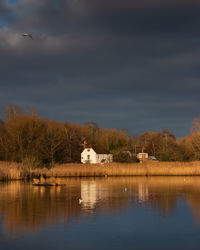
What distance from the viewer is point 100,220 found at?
19500mm

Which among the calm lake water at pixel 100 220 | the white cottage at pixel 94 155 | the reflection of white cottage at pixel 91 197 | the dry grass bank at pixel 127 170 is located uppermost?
the white cottage at pixel 94 155

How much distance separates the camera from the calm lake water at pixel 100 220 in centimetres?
1520

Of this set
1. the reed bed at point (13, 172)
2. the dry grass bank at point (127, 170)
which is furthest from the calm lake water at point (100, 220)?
the dry grass bank at point (127, 170)

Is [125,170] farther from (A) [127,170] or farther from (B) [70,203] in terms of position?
(B) [70,203]

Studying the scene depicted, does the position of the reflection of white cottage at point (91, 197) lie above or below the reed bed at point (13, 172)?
below

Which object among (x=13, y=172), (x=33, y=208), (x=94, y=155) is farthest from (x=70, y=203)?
(x=94, y=155)

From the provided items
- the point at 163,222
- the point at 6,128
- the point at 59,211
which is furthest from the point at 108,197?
the point at 6,128

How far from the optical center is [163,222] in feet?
63.9

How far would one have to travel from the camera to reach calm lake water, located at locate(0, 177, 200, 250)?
1520 centimetres

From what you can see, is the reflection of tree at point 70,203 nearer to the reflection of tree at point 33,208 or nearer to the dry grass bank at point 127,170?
the reflection of tree at point 33,208

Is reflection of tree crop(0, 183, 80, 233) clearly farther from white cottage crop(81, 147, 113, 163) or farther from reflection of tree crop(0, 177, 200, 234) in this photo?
white cottage crop(81, 147, 113, 163)

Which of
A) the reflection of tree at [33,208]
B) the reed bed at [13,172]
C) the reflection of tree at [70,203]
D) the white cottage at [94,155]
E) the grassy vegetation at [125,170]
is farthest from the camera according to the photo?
the white cottage at [94,155]

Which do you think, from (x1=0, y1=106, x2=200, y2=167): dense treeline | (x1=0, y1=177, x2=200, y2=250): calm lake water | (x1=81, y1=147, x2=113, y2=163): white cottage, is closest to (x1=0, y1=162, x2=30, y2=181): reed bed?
(x1=0, y1=106, x2=200, y2=167): dense treeline

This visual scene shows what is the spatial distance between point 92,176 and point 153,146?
1638 inches
